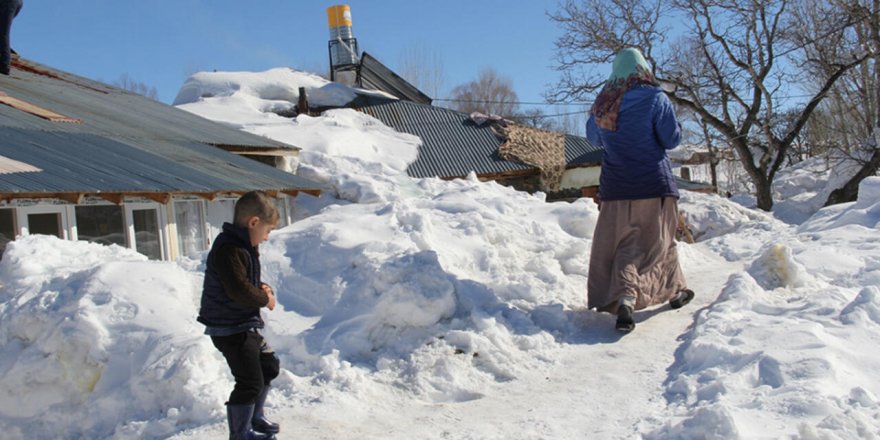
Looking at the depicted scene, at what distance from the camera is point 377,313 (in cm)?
479

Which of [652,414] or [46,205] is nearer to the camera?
[652,414]

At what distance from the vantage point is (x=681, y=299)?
5.63 meters

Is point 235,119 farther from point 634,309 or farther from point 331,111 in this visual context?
point 634,309

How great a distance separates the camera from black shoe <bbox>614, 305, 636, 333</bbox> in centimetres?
501

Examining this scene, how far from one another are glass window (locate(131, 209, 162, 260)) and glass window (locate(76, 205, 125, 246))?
0.74 ft

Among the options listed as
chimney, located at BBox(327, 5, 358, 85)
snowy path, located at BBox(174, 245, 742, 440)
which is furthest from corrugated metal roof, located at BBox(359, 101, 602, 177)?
snowy path, located at BBox(174, 245, 742, 440)

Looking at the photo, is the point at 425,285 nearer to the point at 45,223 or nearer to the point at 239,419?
the point at 239,419

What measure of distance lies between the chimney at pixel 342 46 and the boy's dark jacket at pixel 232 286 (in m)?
24.3

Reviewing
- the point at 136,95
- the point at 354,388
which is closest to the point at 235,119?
the point at 136,95

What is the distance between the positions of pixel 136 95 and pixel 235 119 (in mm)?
2440

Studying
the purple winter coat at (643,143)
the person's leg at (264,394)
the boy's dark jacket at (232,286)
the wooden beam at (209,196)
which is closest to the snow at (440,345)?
the person's leg at (264,394)

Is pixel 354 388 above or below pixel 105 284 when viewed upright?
below

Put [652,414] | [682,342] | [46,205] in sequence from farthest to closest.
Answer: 1. [46,205]
2. [682,342]
3. [652,414]

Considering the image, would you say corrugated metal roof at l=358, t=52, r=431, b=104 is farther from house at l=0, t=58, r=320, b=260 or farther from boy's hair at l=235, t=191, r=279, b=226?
boy's hair at l=235, t=191, r=279, b=226
